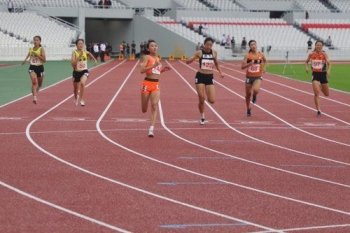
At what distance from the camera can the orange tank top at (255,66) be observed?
18.8 meters

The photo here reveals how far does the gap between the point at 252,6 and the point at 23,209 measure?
6651 centimetres

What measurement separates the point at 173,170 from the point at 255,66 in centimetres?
887

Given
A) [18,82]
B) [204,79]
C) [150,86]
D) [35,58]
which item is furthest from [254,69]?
[18,82]

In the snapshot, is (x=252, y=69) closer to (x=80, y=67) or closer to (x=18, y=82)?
(x=80, y=67)

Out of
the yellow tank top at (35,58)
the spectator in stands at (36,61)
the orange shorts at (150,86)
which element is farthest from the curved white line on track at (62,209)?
the yellow tank top at (35,58)

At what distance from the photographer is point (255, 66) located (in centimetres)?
1892

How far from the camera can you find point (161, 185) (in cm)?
935

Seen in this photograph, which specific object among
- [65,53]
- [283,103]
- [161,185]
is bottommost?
[65,53]

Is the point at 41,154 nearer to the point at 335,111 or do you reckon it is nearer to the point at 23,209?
the point at 23,209

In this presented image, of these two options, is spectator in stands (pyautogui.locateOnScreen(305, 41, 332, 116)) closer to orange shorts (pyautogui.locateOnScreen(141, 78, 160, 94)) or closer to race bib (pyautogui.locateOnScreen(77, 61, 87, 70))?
orange shorts (pyautogui.locateOnScreen(141, 78, 160, 94))

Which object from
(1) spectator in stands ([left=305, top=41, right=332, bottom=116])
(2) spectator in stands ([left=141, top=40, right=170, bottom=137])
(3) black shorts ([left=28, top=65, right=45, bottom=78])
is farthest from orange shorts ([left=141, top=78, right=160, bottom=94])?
(3) black shorts ([left=28, top=65, right=45, bottom=78])

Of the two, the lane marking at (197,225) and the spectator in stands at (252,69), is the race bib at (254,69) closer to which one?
the spectator in stands at (252,69)

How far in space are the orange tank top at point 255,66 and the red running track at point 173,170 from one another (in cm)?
103

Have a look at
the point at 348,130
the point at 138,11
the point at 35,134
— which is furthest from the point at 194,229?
the point at 138,11
